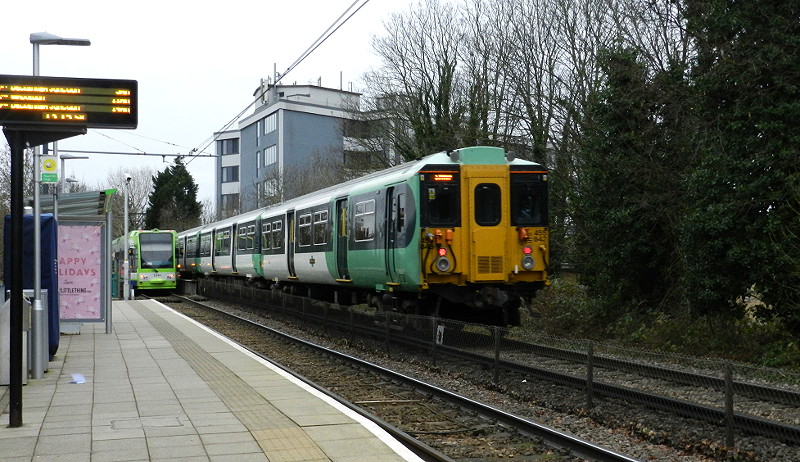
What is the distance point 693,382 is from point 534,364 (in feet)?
10.0

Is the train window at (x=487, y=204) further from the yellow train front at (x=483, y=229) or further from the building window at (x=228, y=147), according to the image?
the building window at (x=228, y=147)

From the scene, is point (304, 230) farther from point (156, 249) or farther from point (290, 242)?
point (156, 249)

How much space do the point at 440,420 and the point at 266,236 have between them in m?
20.9

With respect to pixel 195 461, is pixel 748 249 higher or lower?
higher

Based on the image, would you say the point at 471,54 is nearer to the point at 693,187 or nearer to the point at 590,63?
the point at 590,63

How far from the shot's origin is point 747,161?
16547 mm

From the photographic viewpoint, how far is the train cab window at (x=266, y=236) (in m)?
30.0

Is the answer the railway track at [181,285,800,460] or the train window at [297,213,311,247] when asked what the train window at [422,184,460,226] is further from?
the train window at [297,213,311,247]

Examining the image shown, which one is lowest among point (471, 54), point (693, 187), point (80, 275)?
point (80, 275)

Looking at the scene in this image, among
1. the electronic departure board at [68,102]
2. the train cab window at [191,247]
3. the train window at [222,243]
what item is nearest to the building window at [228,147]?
the train cab window at [191,247]

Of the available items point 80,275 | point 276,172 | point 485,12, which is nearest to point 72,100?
point 80,275

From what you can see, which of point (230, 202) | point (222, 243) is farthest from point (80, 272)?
point (230, 202)

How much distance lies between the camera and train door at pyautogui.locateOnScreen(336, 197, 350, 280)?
2080cm

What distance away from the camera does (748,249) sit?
16.4 metres
